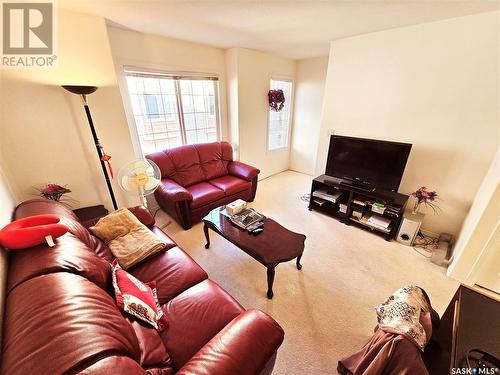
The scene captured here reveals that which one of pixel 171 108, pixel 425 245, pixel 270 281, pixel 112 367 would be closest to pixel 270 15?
pixel 171 108

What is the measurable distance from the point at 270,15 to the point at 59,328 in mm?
2611

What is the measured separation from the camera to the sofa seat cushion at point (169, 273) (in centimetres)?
136

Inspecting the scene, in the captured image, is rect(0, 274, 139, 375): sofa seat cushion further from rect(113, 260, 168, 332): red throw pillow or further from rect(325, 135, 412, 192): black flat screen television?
rect(325, 135, 412, 192): black flat screen television

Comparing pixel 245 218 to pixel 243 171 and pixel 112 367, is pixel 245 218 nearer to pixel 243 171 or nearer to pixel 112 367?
pixel 243 171

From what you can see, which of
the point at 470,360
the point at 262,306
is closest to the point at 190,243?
the point at 262,306

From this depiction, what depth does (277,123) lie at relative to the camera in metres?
4.38

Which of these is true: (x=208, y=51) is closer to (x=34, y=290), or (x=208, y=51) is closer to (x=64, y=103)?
(x=64, y=103)

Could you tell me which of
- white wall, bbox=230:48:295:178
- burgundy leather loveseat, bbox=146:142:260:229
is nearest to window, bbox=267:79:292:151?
white wall, bbox=230:48:295:178

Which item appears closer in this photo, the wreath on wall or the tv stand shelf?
the tv stand shelf

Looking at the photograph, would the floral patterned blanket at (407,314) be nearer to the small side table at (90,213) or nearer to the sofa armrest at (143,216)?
the sofa armrest at (143,216)

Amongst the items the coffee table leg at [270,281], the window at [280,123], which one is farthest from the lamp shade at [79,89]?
the window at [280,123]

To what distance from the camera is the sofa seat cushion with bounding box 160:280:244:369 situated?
3.44ft

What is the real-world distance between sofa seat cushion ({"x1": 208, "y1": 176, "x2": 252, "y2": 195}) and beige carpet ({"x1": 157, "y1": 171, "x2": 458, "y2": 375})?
0.63 m

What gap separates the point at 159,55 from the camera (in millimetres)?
2703
